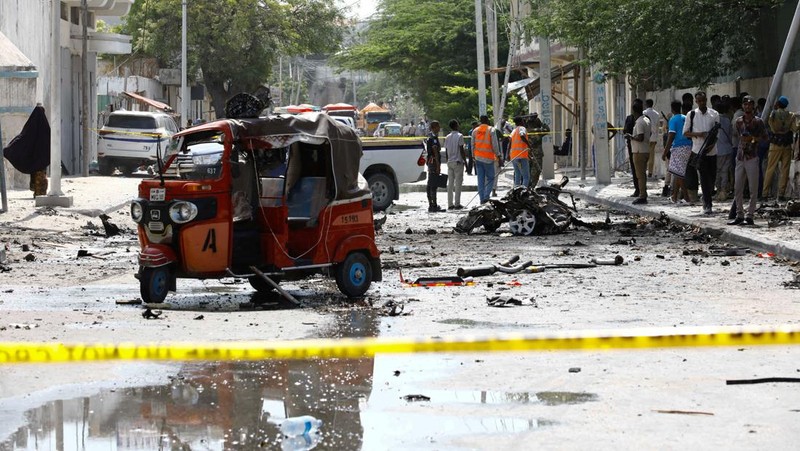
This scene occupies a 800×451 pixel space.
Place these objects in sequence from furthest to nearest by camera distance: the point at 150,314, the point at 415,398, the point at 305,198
Result: the point at 305,198
the point at 150,314
the point at 415,398

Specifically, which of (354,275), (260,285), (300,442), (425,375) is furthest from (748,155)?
(300,442)

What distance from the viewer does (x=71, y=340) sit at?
8.69m

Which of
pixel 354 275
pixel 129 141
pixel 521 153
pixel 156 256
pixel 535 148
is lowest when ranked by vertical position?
pixel 354 275

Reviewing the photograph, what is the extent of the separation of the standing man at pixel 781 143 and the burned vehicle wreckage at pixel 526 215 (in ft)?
16.1

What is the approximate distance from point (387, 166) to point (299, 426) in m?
19.4

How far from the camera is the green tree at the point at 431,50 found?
200 feet

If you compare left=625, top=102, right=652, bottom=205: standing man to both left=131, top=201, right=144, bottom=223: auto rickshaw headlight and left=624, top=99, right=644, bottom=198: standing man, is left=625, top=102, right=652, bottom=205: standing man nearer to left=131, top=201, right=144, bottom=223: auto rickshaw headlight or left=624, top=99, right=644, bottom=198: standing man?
left=624, top=99, right=644, bottom=198: standing man

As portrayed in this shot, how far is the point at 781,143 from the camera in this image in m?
22.1

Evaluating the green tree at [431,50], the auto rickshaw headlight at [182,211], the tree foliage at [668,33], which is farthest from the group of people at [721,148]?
the green tree at [431,50]

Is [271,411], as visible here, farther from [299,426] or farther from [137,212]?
[137,212]

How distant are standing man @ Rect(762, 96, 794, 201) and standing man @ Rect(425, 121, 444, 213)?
5.90m

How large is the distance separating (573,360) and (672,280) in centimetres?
478

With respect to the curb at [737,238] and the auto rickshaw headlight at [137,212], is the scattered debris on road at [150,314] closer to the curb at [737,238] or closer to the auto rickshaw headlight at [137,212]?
the auto rickshaw headlight at [137,212]

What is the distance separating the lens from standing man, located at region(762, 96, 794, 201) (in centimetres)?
2181
